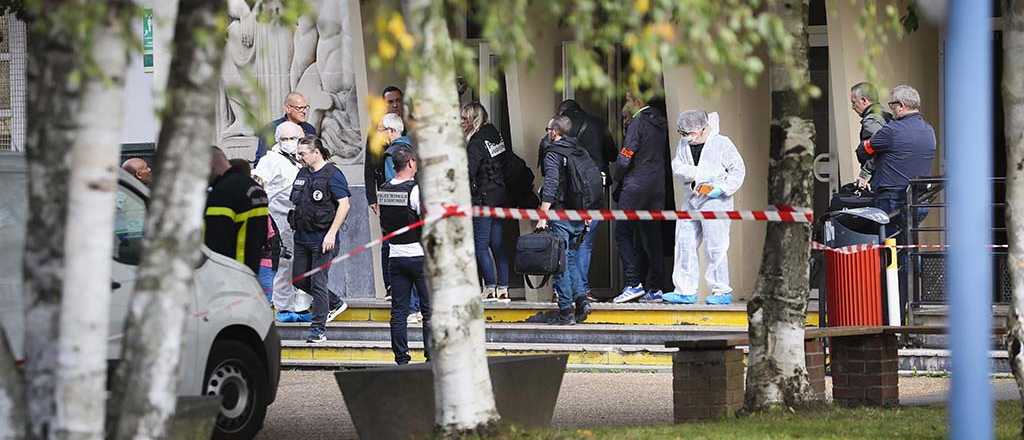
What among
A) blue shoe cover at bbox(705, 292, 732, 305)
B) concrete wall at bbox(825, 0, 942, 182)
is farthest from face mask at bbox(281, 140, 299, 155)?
concrete wall at bbox(825, 0, 942, 182)

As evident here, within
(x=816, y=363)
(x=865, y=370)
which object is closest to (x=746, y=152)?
(x=865, y=370)

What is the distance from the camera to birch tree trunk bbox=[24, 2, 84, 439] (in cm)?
630

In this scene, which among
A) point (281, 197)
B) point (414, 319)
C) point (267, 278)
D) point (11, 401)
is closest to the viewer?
point (11, 401)

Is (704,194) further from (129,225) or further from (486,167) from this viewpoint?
(129,225)

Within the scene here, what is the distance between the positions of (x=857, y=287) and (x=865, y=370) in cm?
184

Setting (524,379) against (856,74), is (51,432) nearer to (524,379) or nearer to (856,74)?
(524,379)

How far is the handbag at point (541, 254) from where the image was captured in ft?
51.1

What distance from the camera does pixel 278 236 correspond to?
16.8m

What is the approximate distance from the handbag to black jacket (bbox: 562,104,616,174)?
1.69 m

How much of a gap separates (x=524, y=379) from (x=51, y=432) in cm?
389

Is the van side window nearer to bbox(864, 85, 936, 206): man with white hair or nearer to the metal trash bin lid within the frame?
the metal trash bin lid

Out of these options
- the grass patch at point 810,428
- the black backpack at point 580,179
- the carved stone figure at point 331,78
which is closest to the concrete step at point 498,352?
the black backpack at point 580,179

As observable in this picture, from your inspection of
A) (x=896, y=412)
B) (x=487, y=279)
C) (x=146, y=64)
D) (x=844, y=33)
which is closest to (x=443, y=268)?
(x=896, y=412)

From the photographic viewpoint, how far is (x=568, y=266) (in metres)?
16.1
